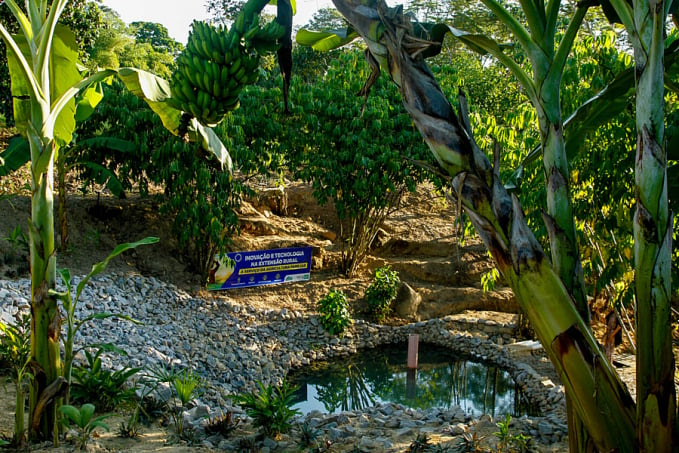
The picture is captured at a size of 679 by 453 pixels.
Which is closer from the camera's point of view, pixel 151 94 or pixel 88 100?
pixel 151 94

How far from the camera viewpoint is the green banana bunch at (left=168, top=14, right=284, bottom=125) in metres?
1.97

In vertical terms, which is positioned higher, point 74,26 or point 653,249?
point 74,26

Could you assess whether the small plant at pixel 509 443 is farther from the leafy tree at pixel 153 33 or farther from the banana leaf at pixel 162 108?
the leafy tree at pixel 153 33

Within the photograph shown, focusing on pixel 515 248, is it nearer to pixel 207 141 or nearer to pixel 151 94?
pixel 207 141

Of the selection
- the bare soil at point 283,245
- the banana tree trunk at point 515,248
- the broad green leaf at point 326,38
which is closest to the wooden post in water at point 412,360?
the bare soil at point 283,245

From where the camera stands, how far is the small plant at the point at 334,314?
796 centimetres

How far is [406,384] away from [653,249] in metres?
5.52

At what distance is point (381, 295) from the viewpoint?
874 cm

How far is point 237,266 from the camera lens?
8.55 meters

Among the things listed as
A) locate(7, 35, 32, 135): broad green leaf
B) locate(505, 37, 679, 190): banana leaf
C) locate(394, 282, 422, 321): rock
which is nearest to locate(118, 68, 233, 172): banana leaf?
locate(7, 35, 32, 135): broad green leaf

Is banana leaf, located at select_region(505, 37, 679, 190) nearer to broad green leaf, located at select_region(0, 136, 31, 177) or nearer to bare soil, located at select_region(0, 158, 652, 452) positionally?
broad green leaf, located at select_region(0, 136, 31, 177)

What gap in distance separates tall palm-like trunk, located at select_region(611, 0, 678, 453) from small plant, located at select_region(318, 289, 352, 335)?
21.0 feet

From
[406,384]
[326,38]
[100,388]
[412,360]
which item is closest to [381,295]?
[406,384]

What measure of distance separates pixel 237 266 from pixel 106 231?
217 centimetres
